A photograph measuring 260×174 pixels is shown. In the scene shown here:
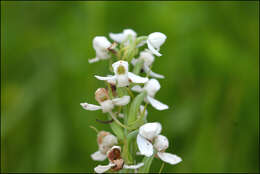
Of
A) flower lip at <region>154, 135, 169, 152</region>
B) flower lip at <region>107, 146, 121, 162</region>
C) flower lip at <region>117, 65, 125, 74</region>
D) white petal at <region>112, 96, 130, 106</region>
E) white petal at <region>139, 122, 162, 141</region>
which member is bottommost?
flower lip at <region>107, 146, 121, 162</region>

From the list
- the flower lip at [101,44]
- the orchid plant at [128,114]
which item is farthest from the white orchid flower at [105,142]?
the flower lip at [101,44]

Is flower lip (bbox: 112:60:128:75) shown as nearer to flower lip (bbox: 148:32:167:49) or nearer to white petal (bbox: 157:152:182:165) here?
flower lip (bbox: 148:32:167:49)

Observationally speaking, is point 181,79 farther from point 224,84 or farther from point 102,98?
point 102,98

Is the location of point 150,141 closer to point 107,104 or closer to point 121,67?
point 107,104

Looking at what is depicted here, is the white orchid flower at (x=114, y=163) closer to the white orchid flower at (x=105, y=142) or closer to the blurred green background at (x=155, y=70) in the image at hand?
the white orchid flower at (x=105, y=142)

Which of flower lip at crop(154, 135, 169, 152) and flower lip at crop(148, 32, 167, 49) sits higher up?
flower lip at crop(148, 32, 167, 49)

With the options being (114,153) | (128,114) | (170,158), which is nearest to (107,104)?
(128,114)

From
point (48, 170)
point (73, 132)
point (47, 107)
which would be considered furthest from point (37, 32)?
point (48, 170)

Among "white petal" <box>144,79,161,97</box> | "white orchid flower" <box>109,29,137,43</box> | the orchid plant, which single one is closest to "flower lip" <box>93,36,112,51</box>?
the orchid plant
